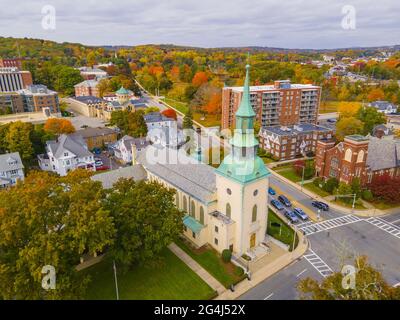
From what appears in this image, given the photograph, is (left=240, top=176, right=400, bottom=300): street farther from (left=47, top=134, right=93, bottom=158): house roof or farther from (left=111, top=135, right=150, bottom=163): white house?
(left=47, top=134, right=93, bottom=158): house roof

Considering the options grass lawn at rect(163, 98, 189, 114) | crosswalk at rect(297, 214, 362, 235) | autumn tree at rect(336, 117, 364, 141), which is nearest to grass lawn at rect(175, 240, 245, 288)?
crosswalk at rect(297, 214, 362, 235)

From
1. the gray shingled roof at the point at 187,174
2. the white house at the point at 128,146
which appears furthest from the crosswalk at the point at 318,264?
the white house at the point at 128,146

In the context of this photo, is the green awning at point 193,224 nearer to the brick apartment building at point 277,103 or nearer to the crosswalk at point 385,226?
the crosswalk at point 385,226

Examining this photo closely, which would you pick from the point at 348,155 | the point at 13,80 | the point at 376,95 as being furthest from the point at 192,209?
the point at 13,80

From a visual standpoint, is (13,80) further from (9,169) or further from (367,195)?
(367,195)

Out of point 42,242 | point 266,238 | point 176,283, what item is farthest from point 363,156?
point 42,242
